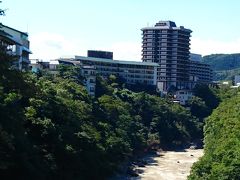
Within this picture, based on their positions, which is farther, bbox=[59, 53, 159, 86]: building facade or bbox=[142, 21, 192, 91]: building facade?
bbox=[142, 21, 192, 91]: building facade

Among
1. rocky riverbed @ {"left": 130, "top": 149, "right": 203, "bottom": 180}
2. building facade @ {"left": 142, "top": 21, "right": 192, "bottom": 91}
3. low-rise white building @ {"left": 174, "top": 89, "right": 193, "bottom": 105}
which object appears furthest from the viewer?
building facade @ {"left": 142, "top": 21, "right": 192, "bottom": 91}

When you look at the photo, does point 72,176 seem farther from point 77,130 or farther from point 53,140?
point 77,130

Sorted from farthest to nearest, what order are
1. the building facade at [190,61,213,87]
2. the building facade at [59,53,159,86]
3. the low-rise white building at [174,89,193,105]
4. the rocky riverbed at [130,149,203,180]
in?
the building facade at [190,61,213,87]
the low-rise white building at [174,89,193,105]
the building facade at [59,53,159,86]
the rocky riverbed at [130,149,203,180]

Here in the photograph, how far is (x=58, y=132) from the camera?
141 ft

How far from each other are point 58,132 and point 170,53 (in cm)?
9528

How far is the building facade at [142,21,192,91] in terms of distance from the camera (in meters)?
135

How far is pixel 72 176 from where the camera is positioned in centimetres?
4141

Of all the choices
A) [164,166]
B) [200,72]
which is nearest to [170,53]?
[200,72]

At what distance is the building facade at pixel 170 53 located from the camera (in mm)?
135000

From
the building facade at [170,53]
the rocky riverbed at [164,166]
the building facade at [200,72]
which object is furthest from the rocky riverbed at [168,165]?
the building facade at [200,72]

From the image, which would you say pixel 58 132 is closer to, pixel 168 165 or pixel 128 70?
pixel 168 165

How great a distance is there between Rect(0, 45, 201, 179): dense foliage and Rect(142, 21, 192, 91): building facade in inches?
1865

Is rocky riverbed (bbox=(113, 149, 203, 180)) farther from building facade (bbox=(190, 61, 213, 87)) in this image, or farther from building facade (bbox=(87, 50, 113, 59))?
building facade (bbox=(190, 61, 213, 87))

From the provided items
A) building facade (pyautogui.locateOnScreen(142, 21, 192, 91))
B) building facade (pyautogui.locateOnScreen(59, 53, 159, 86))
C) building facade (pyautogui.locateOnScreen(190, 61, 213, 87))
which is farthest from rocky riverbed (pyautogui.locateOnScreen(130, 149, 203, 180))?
building facade (pyautogui.locateOnScreen(190, 61, 213, 87))
